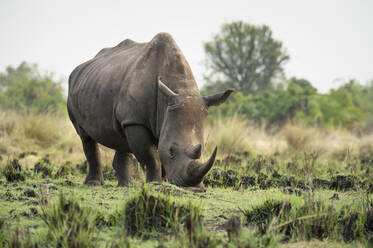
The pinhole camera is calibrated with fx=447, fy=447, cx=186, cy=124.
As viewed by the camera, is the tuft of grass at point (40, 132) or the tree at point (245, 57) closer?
the tuft of grass at point (40, 132)

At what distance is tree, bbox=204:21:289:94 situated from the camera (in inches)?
1298

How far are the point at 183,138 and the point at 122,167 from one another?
1971 mm

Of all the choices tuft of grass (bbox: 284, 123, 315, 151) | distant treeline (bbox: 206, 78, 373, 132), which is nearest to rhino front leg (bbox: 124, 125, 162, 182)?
tuft of grass (bbox: 284, 123, 315, 151)

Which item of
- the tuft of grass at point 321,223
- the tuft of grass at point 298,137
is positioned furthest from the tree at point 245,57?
the tuft of grass at point 321,223

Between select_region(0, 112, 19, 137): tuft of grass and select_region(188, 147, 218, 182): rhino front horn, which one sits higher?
select_region(0, 112, 19, 137): tuft of grass

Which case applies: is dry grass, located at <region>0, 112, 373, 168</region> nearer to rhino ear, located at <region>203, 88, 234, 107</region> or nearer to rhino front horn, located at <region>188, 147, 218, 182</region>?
rhino ear, located at <region>203, 88, 234, 107</region>

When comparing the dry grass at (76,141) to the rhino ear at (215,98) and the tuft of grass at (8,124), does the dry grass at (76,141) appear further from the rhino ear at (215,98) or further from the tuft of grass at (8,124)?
the rhino ear at (215,98)

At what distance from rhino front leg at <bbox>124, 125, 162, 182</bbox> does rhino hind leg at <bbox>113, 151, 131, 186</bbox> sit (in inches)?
43.0

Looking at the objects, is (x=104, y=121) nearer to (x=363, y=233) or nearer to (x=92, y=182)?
(x=92, y=182)

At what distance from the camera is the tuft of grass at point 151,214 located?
2.83 m

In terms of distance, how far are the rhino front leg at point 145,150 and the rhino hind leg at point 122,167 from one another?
1.09 meters

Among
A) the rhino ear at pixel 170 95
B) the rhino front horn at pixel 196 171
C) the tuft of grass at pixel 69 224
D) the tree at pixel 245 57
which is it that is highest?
the tree at pixel 245 57

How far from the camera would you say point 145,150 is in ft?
15.3

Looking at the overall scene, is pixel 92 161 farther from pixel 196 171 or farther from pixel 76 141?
pixel 76 141
